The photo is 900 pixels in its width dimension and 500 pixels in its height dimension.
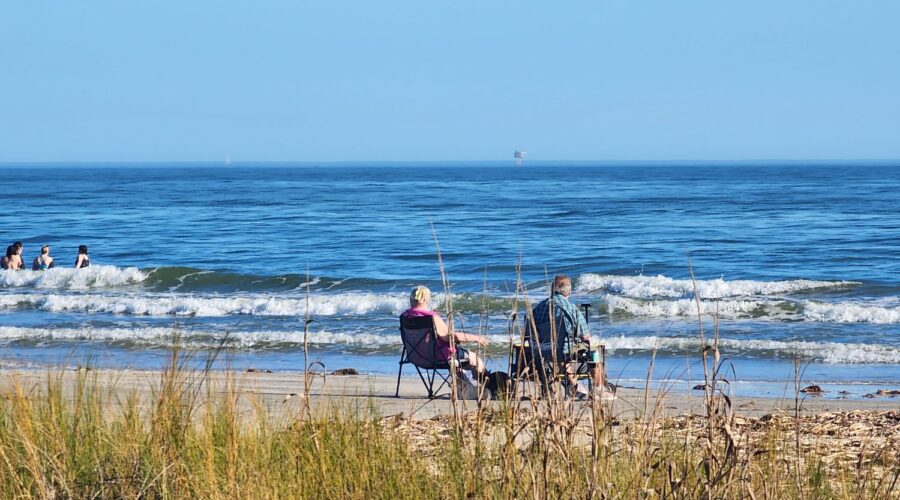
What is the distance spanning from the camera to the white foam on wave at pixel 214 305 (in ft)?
57.4

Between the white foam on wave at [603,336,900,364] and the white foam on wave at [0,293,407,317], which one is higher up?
the white foam on wave at [603,336,900,364]

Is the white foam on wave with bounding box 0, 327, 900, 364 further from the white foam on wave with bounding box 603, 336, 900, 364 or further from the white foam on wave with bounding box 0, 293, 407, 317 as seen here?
the white foam on wave with bounding box 0, 293, 407, 317

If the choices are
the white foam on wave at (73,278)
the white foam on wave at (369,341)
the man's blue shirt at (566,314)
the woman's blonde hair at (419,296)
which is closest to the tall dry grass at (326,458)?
the man's blue shirt at (566,314)

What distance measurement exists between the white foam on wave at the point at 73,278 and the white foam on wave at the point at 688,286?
9715 millimetres

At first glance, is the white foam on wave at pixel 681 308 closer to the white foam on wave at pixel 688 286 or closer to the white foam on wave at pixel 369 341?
the white foam on wave at pixel 688 286

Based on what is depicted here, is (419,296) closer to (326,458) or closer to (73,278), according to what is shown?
(326,458)

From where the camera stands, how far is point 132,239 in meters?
33.1

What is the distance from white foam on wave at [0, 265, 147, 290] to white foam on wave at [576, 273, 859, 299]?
9.72 meters

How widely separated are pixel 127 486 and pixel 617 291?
1720cm

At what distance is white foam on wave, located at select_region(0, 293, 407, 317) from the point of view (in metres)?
17.5

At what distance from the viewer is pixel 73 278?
22.3 metres

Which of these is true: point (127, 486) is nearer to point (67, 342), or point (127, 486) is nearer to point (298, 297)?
point (67, 342)

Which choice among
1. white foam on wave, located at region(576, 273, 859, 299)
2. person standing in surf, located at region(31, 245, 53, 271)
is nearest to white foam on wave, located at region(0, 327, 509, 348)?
white foam on wave, located at region(576, 273, 859, 299)

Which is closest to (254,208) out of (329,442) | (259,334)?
(259,334)
